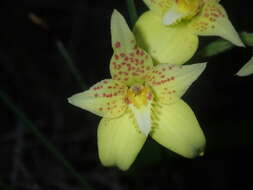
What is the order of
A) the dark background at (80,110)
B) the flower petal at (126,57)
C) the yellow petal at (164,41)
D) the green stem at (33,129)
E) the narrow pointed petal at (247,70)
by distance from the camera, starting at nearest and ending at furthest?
1. the flower petal at (126,57)
2. the narrow pointed petal at (247,70)
3. the yellow petal at (164,41)
4. the green stem at (33,129)
5. the dark background at (80,110)

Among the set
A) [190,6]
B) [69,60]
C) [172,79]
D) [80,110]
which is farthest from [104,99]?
[80,110]

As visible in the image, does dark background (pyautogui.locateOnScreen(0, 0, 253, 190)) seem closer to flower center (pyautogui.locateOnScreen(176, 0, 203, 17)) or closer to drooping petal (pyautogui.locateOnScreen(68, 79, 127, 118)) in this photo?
flower center (pyautogui.locateOnScreen(176, 0, 203, 17))

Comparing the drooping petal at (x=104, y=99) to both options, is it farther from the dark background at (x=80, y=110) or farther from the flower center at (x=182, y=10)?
the dark background at (x=80, y=110)

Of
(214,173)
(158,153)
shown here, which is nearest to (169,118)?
(158,153)

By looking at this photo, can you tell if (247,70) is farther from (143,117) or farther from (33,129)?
(33,129)

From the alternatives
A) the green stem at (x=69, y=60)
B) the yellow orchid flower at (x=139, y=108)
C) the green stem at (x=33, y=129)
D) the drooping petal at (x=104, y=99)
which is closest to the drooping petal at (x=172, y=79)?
the yellow orchid flower at (x=139, y=108)

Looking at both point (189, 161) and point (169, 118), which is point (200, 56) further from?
point (189, 161)
